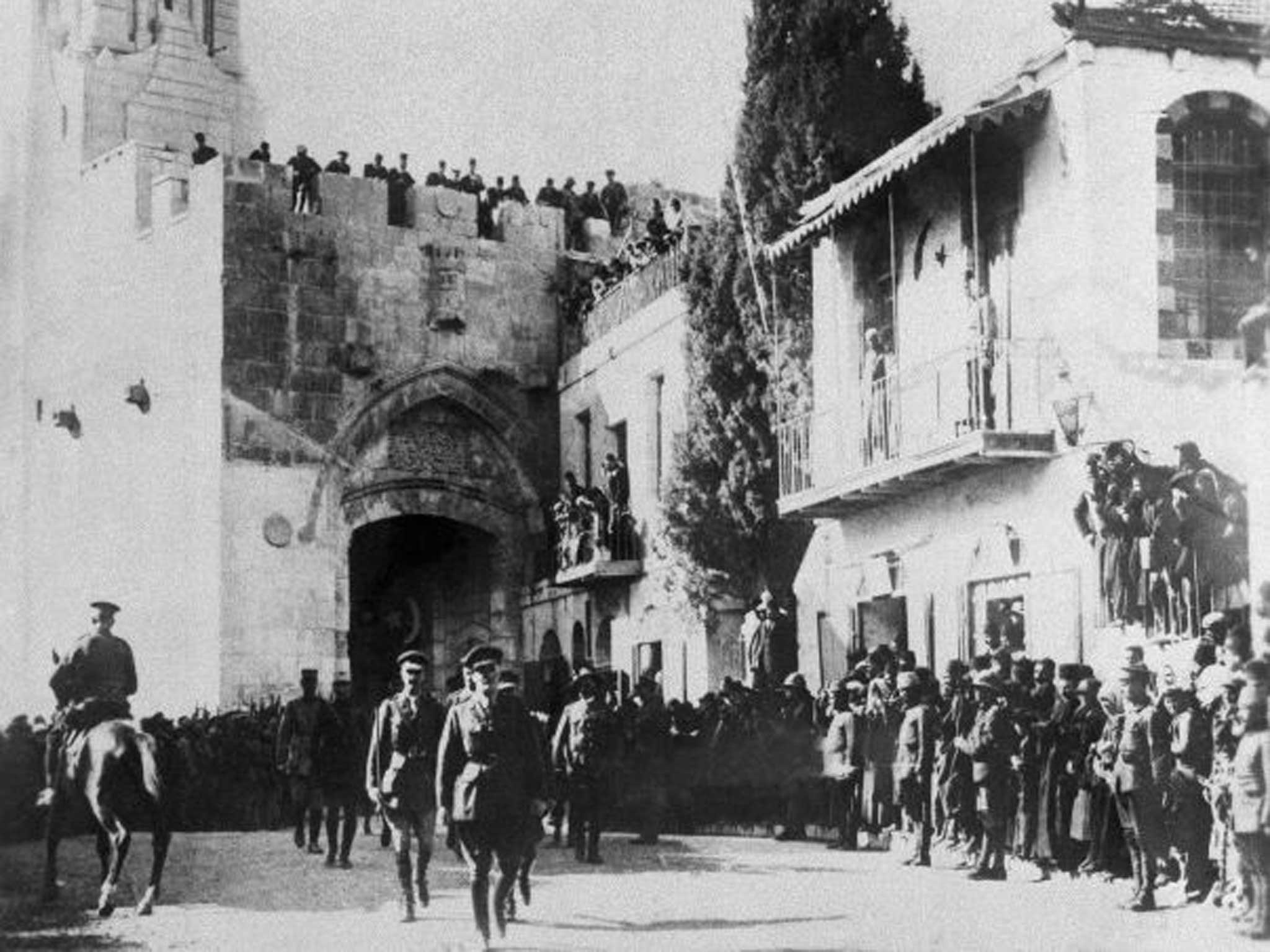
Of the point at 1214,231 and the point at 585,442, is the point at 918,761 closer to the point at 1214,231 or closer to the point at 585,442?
the point at 1214,231

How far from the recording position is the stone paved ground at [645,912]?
909 centimetres

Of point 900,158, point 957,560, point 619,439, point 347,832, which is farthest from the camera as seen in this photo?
point 619,439

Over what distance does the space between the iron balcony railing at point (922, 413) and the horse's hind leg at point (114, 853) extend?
591cm

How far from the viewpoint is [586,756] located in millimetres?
13375

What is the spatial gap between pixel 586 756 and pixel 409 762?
2721 mm

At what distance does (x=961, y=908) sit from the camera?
990cm

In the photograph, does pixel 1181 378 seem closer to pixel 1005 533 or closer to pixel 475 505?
pixel 1005 533

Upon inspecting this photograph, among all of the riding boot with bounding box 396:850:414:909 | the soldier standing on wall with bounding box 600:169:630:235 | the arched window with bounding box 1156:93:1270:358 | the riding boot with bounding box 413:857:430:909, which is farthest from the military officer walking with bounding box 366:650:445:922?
the soldier standing on wall with bounding box 600:169:630:235

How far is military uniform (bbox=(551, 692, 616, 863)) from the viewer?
1320 cm

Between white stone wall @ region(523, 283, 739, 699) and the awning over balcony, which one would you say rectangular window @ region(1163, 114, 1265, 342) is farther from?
→ white stone wall @ region(523, 283, 739, 699)

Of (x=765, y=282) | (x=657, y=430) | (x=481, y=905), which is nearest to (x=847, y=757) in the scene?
(x=481, y=905)

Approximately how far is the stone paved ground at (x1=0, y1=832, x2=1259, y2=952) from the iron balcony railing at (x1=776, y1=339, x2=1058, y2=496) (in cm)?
306

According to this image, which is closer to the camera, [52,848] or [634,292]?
[52,848]

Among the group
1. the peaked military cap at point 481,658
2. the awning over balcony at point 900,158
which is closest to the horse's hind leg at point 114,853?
the peaked military cap at point 481,658
